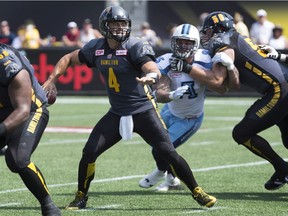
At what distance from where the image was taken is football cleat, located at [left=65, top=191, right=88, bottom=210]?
777cm

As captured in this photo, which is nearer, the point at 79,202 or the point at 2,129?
the point at 2,129

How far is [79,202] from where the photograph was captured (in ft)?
25.6

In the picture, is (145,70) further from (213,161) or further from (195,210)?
(213,161)

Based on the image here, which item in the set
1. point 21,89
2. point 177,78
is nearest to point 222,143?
point 177,78

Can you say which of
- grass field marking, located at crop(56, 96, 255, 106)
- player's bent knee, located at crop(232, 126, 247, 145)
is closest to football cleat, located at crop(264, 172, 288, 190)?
player's bent knee, located at crop(232, 126, 247, 145)

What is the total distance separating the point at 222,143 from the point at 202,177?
10.6 ft

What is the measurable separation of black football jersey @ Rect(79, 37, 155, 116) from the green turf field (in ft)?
2.97

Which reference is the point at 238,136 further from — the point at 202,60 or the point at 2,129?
the point at 2,129

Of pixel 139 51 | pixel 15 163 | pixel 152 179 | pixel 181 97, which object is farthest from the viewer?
pixel 152 179

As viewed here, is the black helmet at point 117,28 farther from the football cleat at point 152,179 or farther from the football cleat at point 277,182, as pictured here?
the football cleat at point 277,182

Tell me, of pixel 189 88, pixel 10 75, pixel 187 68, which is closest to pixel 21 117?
pixel 10 75

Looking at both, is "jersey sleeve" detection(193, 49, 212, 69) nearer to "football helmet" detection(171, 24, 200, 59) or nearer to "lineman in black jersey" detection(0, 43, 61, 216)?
"football helmet" detection(171, 24, 200, 59)

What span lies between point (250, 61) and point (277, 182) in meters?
1.19

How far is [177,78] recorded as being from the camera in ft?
28.9
